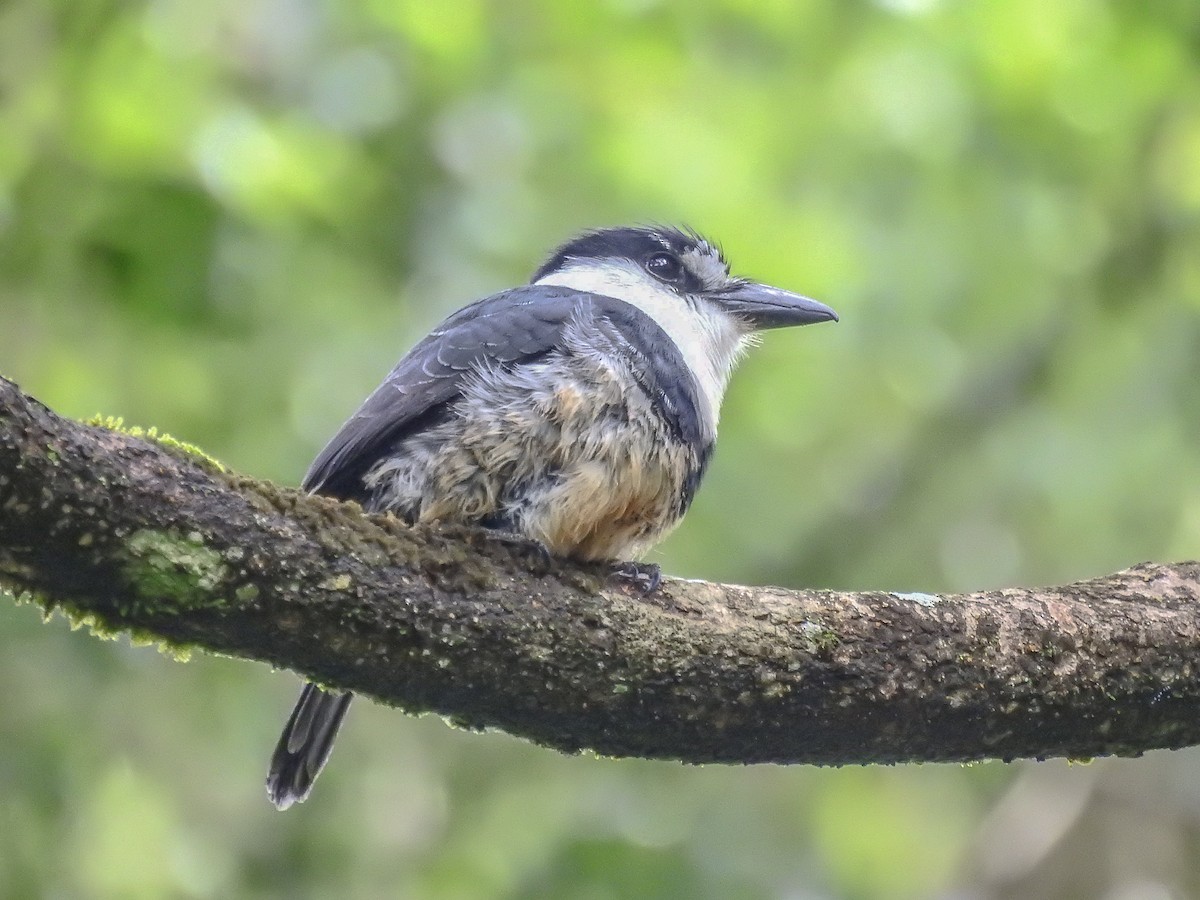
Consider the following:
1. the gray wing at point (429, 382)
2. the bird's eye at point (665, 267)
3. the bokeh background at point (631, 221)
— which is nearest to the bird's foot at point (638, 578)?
the gray wing at point (429, 382)

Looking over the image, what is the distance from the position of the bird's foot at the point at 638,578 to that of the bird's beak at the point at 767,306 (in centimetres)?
160

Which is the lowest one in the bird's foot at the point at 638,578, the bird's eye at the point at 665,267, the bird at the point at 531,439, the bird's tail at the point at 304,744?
the bird's tail at the point at 304,744

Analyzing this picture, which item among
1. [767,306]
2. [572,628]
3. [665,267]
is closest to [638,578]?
[572,628]

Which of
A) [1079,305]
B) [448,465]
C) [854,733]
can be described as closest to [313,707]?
[448,465]

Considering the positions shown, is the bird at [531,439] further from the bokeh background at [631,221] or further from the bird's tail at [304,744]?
the bokeh background at [631,221]

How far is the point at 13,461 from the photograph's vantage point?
1.78m

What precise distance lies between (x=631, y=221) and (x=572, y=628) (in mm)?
2794

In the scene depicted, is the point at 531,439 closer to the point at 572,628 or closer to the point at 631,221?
the point at 572,628

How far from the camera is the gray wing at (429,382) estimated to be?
3.08 m

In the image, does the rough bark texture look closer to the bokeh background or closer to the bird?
the bird

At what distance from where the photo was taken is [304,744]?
3.27 meters

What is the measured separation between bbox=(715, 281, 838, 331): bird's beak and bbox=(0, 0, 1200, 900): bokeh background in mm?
1053

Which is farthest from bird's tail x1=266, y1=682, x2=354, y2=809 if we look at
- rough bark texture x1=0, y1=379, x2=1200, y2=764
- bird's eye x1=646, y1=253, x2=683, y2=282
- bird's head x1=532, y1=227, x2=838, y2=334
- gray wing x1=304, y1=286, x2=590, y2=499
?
bird's eye x1=646, y1=253, x2=683, y2=282

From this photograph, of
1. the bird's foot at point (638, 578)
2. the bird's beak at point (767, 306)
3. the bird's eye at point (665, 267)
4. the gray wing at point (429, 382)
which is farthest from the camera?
the bird's eye at point (665, 267)
